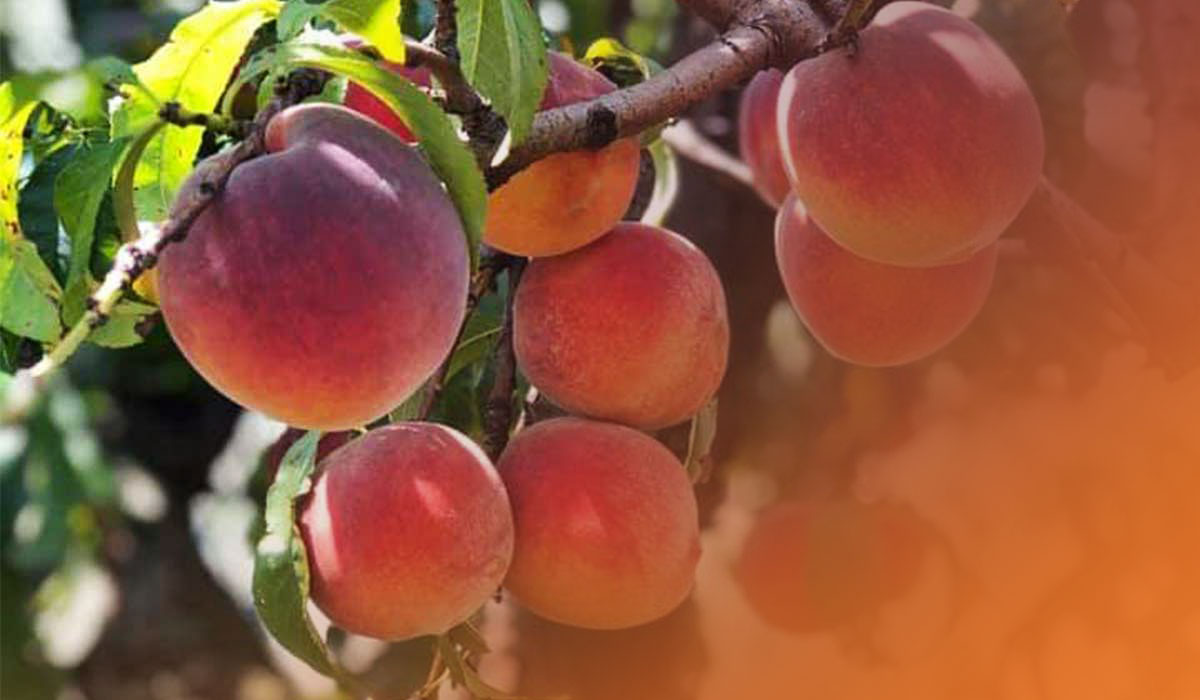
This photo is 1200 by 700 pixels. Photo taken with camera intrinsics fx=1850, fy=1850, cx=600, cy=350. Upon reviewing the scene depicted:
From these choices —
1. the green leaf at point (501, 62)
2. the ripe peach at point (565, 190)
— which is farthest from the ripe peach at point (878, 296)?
the green leaf at point (501, 62)

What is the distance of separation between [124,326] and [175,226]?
6.6 inches

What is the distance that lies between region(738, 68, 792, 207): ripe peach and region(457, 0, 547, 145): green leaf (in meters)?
0.40

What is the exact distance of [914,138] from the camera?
32.8 inches

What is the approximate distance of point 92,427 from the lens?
1.57m

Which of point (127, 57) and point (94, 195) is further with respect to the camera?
point (127, 57)

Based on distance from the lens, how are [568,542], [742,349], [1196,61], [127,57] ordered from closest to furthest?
[568,542], [1196,61], [742,349], [127,57]

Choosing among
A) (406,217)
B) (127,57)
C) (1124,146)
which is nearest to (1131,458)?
(1124,146)

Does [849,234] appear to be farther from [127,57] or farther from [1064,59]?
[127,57]

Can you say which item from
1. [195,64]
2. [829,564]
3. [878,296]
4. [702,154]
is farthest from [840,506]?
[195,64]

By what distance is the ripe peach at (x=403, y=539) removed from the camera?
773 mm

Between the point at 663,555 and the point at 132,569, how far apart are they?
89cm

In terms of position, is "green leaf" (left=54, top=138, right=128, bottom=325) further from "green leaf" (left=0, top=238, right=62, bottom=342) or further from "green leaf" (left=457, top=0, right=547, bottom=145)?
"green leaf" (left=457, top=0, right=547, bottom=145)

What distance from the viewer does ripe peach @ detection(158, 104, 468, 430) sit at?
62 cm

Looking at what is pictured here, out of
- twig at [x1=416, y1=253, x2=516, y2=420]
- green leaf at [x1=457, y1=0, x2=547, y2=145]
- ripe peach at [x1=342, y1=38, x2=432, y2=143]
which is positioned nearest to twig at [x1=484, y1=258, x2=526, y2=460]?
twig at [x1=416, y1=253, x2=516, y2=420]
